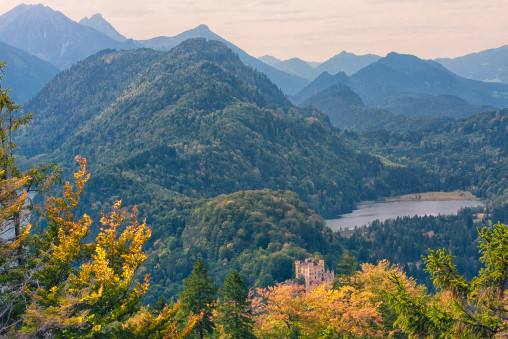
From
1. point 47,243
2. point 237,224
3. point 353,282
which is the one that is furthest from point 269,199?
point 47,243

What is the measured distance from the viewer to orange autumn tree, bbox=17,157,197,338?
2098 centimetres

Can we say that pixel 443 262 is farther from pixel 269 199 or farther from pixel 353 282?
pixel 269 199

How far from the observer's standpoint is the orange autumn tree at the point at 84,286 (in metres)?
21.0

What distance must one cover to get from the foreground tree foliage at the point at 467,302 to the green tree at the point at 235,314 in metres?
29.2

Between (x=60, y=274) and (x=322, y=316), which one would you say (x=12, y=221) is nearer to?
(x=60, y=274)

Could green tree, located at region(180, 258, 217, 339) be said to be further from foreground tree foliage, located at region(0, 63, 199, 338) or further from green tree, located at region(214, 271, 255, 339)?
foreground tree foliage, located at region(0, 63, 199, 338)

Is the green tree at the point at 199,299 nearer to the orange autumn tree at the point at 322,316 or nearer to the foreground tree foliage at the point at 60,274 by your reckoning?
the orange autumn tree at the point at 322,316

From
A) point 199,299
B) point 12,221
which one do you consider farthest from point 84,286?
point 199,299

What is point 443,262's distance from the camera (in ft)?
70.4

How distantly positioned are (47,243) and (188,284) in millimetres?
28279

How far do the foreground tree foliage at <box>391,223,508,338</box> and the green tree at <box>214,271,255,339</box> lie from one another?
95.8 ft

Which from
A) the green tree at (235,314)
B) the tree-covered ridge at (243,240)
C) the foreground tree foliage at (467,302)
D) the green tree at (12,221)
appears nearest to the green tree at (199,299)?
the green tree at (235,314)

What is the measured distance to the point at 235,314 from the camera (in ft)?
163

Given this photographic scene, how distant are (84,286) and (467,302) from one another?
53.1ft
